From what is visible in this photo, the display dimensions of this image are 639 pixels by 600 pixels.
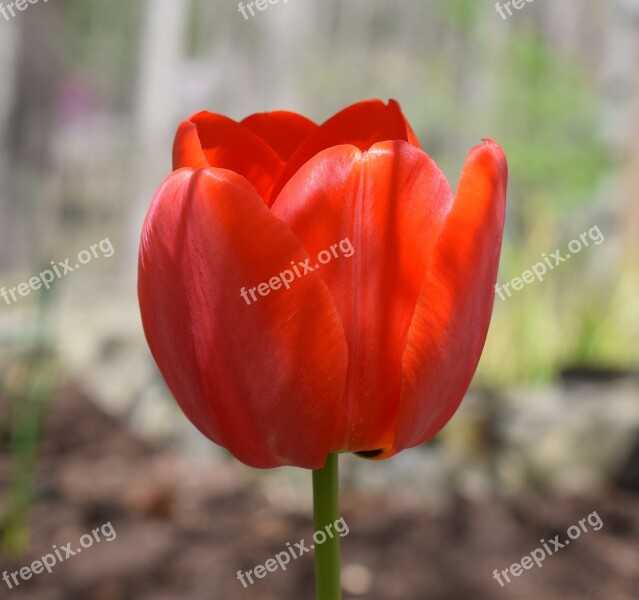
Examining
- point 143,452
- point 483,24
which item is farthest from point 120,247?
point 483,24

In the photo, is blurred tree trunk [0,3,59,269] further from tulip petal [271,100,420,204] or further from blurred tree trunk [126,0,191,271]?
tulip petal [271,100,420,204]

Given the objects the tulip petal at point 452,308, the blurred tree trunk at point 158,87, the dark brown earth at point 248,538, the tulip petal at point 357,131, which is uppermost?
the blurred tree trunk at point 158,87

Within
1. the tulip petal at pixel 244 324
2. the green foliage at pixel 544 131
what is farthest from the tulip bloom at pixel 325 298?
the green foliage at pixel 544 131

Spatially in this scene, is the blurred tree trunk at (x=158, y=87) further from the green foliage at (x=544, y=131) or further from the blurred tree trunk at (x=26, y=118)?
the green foliage at (x=544, y=131)

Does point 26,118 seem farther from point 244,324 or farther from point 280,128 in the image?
point 244,324

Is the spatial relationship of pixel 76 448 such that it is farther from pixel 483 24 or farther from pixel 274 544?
pixel 483 24

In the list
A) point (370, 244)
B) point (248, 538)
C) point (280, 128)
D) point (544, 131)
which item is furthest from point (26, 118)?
point (370, 244)
